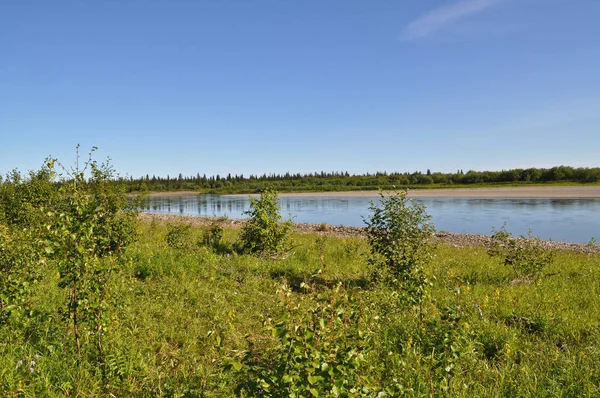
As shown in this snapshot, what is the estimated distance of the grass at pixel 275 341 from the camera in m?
4.02

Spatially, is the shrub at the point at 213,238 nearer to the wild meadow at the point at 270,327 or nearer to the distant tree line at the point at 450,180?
the wild meadow at the point at 270,327

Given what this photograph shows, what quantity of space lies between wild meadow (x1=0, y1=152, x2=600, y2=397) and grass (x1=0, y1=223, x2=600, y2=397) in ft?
0.09

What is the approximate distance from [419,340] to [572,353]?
7.03ft

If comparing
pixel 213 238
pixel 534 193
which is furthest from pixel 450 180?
pixel 213 238

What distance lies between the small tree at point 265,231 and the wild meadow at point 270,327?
3.68 m

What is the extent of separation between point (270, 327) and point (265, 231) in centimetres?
1062

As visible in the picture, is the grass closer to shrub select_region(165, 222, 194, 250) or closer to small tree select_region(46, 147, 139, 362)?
small tree select_region(46, 147, 139, 362)

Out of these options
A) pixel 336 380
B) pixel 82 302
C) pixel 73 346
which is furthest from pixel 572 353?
pixel 73 346

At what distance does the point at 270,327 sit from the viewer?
2520 mm

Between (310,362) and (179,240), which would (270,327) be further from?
(179,240)

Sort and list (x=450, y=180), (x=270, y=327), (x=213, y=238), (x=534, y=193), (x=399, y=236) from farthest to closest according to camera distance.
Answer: (x=450, y=180) → (x=534, y=193) → (x=213, y=238) → (x=399, y=236) → (x=270, y=327)

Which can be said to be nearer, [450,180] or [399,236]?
[399,236]

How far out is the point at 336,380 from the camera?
2416 mm

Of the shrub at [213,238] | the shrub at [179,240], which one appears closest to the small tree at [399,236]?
the shrub at [179,240]
